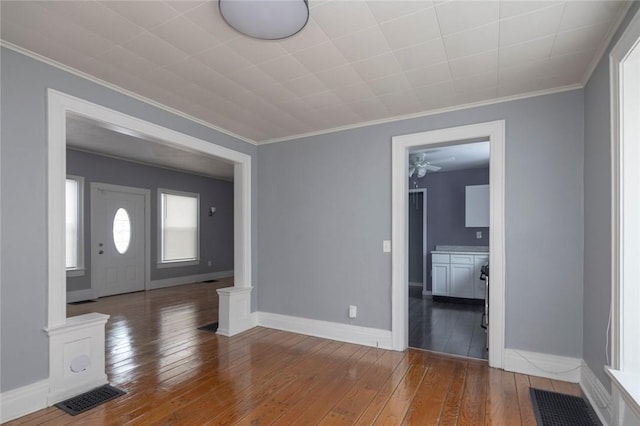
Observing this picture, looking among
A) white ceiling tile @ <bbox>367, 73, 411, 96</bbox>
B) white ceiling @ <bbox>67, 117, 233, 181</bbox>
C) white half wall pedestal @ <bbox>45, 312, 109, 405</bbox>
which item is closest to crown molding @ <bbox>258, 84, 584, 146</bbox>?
white ceiling tile @ <bbox>367, 73, 411, 96</bbox>

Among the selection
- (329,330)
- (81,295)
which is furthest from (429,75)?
(81,295)

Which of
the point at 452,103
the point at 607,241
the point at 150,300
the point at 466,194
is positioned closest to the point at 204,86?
the point at 452,103

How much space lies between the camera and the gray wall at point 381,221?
9.23 feet

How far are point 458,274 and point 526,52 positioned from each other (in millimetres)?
4325

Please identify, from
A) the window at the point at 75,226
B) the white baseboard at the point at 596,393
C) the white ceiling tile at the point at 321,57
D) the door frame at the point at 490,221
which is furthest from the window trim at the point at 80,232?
the white baseboard at the point at 596,393

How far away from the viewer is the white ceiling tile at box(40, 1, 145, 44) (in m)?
1.82

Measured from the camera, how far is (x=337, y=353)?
135 inches

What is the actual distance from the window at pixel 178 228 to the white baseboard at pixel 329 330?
404cm

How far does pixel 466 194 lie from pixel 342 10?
17.4ft

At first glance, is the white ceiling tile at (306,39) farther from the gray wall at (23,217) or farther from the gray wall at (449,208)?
the gray wall at (449,208)

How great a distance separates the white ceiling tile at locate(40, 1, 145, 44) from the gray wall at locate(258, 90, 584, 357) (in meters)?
2.36

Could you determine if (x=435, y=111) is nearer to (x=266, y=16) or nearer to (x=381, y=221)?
(x=381, y=221)

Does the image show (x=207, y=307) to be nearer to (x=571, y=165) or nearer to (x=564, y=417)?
(x=564, y=417)

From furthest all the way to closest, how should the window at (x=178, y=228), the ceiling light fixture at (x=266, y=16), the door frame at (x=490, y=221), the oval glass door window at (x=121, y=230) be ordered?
the window at (x=178, y=228)
the oval glass door window at (x=121, y=230)
the door frame at (x=490, y=221)
the ceiling light fixture at (x=266, y=16)
